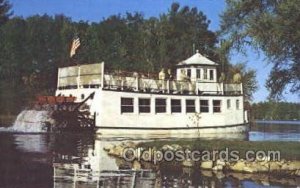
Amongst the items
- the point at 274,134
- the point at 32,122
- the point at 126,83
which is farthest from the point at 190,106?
the point at 274,134

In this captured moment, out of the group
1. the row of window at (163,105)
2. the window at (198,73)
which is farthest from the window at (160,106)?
the window at (198,73)

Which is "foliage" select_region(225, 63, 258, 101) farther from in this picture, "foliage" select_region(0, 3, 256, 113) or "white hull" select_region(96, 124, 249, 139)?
"white hull" select_region(96, 124, 249, 139)

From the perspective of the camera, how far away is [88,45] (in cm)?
6050

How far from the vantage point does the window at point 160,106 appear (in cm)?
4055

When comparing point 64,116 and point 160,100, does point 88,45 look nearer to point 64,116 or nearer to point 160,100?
point 160,100

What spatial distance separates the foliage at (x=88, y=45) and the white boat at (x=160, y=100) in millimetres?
9542

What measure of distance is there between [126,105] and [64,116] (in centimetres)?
429

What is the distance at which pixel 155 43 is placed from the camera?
64.4 m

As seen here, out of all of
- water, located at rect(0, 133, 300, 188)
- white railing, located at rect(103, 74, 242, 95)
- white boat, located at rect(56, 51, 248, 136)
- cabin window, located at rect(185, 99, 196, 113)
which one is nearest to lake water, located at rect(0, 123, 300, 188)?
water, located at rect(0, 133, 300, 188)

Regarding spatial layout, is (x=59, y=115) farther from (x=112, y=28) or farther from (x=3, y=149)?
(x=112, y=28)

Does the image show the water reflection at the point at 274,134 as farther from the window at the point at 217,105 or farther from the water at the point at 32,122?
the water at the point at 32,122

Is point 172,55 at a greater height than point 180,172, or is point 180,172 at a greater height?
point 172,55

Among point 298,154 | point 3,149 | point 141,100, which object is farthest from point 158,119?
point 298,154

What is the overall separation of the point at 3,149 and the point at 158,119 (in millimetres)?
17036
